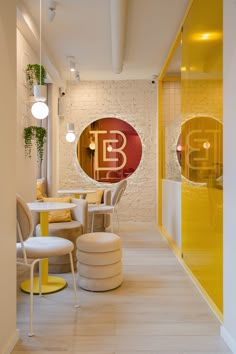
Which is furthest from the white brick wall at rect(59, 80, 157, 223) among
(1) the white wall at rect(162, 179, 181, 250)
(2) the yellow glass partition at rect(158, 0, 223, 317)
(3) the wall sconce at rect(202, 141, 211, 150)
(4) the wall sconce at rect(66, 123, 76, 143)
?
(3) the wall sconce at rect(202, 141, 211, 150)

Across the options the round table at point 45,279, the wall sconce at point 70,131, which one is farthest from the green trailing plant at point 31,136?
the wall sconce at point 70,131

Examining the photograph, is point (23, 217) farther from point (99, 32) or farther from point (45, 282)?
point (99, 32)

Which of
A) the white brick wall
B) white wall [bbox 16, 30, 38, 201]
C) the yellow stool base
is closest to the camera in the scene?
the yellow stool base

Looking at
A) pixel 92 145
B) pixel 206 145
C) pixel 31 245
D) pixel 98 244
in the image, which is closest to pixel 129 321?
pixel 98 244

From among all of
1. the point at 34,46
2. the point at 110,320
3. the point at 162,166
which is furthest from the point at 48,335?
the point at 162,166

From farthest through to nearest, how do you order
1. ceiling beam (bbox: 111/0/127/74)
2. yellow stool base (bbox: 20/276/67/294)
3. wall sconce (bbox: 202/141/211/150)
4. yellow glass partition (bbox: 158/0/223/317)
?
ceiling beam (bbox: 111/0/127/74) → yellow stool base (bbox: 20/276/67/294) → wall sconce (bbox: 202/141/211/150) → yellow glass partition (bbox: 158/0/223/317)

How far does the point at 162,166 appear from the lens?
258 inches

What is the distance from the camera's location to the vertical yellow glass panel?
257 centimetres

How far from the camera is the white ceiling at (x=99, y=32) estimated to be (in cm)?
389

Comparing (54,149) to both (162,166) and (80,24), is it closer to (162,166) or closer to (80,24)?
(162,166)

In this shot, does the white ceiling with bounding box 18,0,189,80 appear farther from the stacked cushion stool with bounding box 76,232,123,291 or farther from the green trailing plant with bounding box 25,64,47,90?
the stacked cushion stool with bounding box 76,232,123,291

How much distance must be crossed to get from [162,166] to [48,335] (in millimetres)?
4679

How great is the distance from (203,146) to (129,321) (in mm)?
1608
